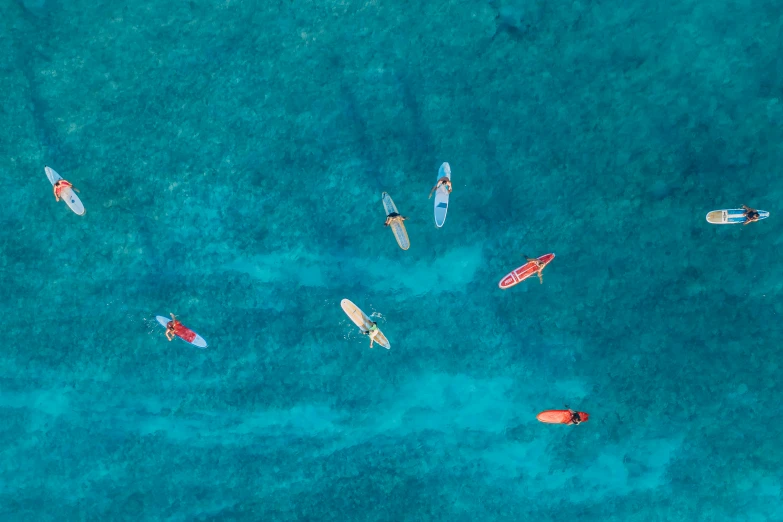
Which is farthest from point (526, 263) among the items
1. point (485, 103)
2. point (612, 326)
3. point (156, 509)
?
point (156, 509)

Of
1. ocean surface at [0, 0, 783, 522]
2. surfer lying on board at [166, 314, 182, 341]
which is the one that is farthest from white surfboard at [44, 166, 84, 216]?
surfer lying on board at [166, 314, 182, 341]

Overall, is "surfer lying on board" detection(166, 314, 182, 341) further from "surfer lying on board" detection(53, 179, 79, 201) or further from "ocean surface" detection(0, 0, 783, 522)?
"surfer lying on board" detection(53, 179, 79, 201)

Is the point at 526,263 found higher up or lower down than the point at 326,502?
higher up

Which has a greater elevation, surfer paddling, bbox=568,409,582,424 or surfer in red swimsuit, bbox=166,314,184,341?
surfer in red swimsuit, bbox=166,314,184,341

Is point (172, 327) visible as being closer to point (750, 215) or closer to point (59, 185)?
point (59, 185)

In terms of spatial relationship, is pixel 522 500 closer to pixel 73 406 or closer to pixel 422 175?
pixel 422 175

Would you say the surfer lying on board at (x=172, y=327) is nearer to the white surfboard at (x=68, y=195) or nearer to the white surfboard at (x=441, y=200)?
the white surfboard at (x=68, y=195)

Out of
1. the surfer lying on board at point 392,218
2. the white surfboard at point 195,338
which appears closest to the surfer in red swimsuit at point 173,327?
the white surfboard at point 195,338
